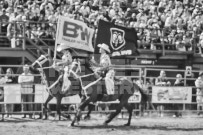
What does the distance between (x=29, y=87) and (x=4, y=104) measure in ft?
3.23

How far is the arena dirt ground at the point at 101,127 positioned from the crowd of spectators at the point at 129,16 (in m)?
4.53

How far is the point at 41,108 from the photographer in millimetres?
20375

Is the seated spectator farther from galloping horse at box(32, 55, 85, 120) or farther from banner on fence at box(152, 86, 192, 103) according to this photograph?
galloping horse at box(32, 55, 85, 120)

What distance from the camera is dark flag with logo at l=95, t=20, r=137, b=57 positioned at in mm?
21375

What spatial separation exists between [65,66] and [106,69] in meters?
1.63

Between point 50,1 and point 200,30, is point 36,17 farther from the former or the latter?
point 200,30

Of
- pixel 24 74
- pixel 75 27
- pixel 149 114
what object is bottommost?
pixel 149 114

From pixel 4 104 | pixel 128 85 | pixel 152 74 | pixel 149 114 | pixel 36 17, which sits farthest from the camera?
pixel 152 74

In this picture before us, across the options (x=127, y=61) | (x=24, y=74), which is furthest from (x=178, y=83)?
(x=24, y=74)

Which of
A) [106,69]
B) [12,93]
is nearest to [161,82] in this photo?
[106,69]

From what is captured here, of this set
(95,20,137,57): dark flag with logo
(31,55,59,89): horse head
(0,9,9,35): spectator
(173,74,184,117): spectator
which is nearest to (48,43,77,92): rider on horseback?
(31,55,59,89): horse head

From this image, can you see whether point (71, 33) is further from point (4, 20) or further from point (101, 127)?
point (4, 20)

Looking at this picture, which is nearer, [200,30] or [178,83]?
[178,83]

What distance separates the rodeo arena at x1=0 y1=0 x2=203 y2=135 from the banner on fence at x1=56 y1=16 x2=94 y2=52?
0.03 metres
